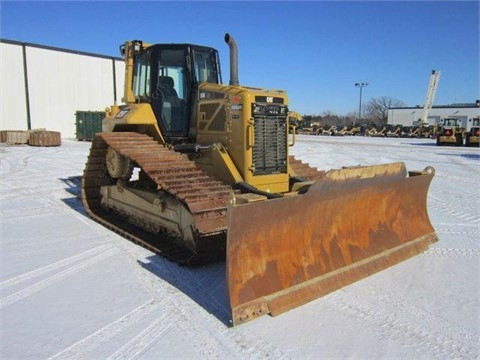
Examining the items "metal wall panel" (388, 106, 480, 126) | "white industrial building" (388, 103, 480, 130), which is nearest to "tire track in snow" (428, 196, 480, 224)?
"white industrial building" (388, 103, 480, 130)

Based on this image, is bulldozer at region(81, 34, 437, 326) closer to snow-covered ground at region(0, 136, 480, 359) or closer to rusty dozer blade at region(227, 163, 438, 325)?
rusty dozer blade at region(227, 163, 438, 325)

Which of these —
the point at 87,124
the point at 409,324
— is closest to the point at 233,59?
the point at 409,324

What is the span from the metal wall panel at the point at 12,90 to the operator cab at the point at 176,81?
22.7 meters

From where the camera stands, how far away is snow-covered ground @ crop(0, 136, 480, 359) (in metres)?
3.02

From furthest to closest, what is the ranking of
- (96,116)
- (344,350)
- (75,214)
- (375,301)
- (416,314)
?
(96,116) < (75,214) < (375,301) < (416,314) < (344,350)

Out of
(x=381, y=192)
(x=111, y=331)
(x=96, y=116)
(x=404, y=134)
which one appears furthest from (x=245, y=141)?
(x=404, y=134)

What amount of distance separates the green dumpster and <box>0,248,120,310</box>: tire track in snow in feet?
76.6

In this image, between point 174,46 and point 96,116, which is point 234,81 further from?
point 96,116

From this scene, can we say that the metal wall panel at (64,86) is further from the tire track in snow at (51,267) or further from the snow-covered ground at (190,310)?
the tire track in snow at (51,267)

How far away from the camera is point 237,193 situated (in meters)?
5.18

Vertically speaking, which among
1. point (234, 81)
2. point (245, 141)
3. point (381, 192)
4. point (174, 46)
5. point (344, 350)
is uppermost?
point (174, 46)

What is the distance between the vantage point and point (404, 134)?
42719 mm

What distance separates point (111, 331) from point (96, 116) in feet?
84.8

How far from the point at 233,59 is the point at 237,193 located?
2028 mm
